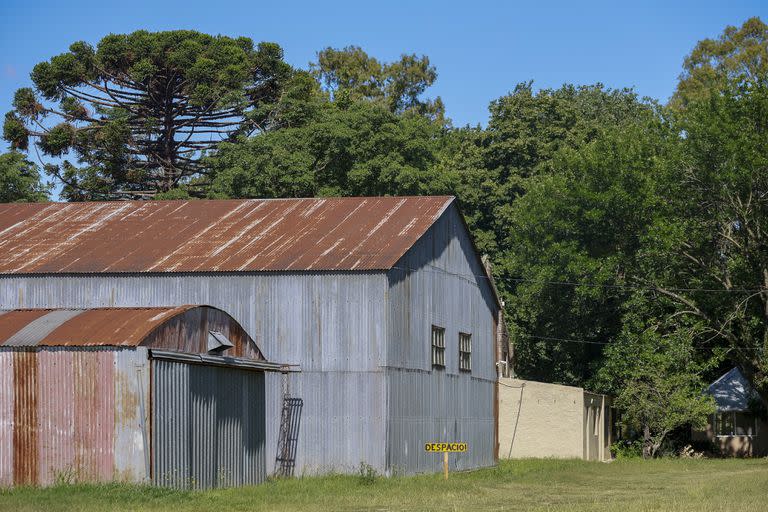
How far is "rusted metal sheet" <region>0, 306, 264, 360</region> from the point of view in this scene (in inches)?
1010

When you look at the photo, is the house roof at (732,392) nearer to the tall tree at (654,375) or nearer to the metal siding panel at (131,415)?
the tall tree at (654,375)

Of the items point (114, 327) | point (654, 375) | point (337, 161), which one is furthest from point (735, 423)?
point (114, 327)

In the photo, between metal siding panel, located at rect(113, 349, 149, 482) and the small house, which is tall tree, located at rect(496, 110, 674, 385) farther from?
metal siding panel, located at rect(113, 349, 149, 482)

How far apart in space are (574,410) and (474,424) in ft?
31.3

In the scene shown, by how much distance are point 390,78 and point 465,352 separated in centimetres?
5410

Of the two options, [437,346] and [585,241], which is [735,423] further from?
[437,346]

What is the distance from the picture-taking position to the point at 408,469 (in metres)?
33.9

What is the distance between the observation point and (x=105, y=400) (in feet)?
83.5

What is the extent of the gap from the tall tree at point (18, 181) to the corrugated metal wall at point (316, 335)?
33.7m

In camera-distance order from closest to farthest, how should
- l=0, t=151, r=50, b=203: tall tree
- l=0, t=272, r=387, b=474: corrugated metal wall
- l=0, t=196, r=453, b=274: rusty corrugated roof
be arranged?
1. l=0, t=272, r=387, b=474: corrugated metal wall
2. l=0, t=196, r=453, b=274: rusty corrugated roof
3. l=0, t=151, r=50, b=203: tall tree

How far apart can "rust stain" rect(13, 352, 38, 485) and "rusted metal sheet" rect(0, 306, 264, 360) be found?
0.62m

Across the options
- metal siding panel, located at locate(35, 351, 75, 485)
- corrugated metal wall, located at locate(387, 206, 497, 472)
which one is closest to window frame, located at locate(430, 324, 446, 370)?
corrugated metal wall, located at locate(387, 206, 497, 472)

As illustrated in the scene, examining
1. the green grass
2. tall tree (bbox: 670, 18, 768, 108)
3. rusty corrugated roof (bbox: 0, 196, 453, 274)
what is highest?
tall tree (bbox: 670, 18, 768, 108)

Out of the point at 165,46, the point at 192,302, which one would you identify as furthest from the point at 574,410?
the point at 165,46
